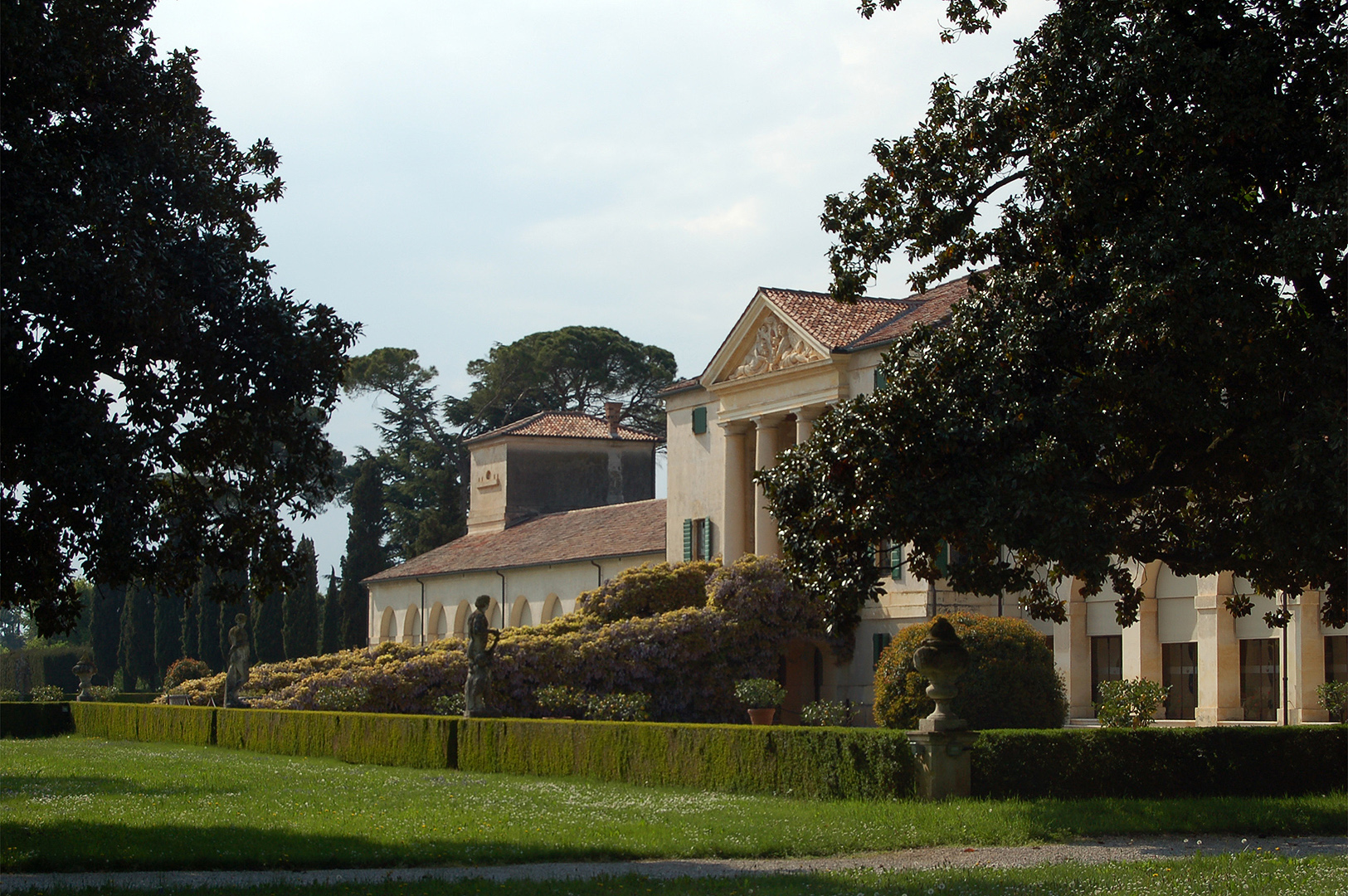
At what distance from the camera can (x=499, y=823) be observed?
15.8m

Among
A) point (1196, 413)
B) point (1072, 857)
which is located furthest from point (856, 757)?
point (1196, 413)

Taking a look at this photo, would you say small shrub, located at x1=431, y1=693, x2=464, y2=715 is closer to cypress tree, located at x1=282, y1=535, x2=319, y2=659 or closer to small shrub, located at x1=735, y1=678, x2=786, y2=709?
small shrub, located at x1=735, y1=678, x2=786, y2=709

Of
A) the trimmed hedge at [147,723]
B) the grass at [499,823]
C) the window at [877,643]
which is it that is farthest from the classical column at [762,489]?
the grass at [499,823]

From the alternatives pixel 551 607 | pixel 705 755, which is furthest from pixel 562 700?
pixel 551 607

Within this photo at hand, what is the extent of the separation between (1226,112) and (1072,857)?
7.63 meters

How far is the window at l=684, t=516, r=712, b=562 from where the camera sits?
4178cm

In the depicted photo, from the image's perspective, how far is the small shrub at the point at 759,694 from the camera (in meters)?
33.6

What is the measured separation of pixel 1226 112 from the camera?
14266 millimetres

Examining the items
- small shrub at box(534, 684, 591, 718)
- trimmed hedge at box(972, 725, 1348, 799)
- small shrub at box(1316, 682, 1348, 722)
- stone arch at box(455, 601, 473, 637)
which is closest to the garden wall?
trimmed hedge at box(972, 725, 1348, 799)

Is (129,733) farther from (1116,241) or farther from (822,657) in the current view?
(1116,241)

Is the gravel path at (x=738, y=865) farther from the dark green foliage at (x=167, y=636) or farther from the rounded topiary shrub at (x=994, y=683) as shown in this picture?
the dark green foliage at (x=167, y=636)

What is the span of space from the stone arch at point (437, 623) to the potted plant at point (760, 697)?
87.0 ft

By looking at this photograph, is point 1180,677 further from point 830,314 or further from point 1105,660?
point 830,314

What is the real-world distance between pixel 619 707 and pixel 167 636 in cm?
5274
